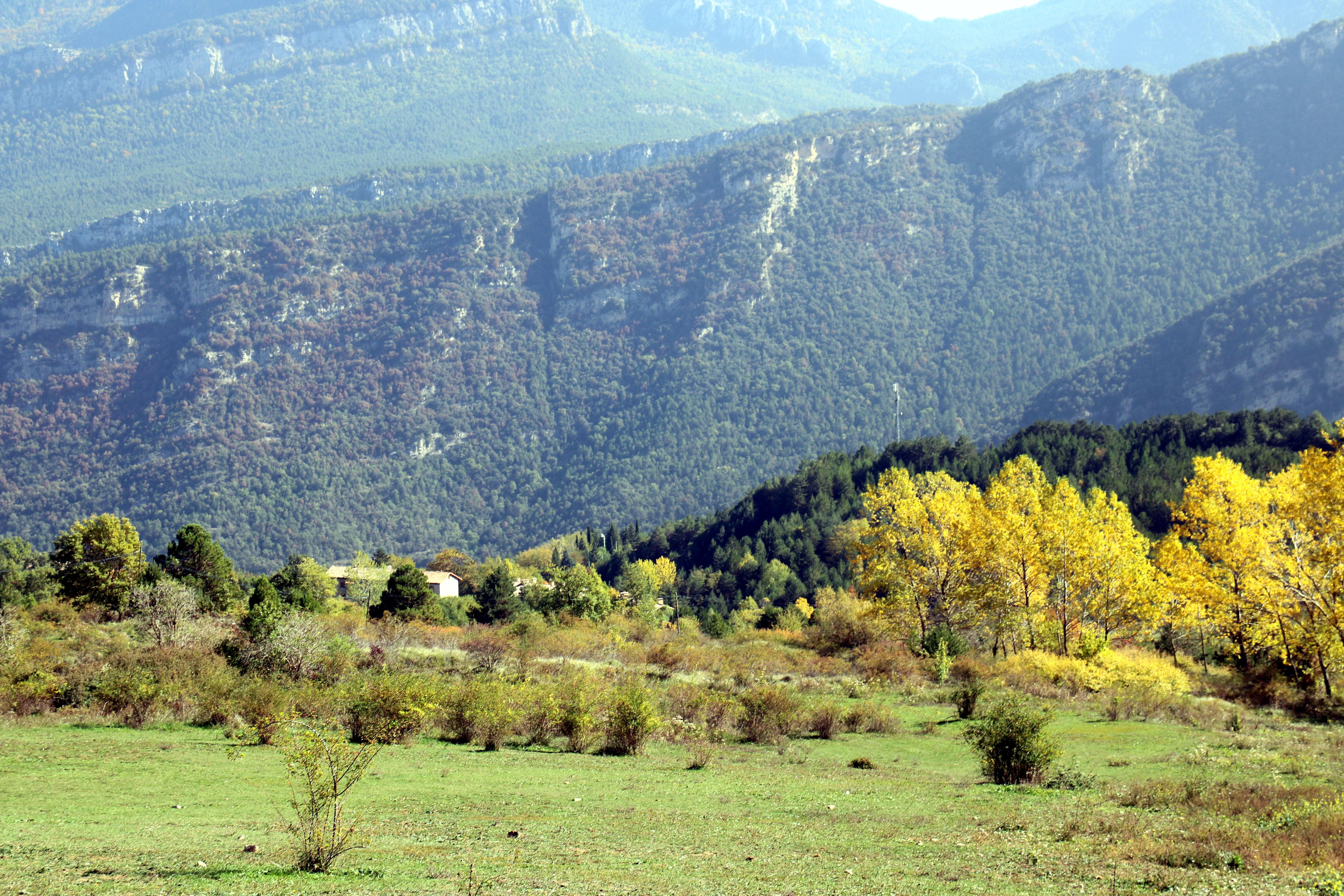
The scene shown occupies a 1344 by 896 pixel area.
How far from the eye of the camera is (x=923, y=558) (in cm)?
4750

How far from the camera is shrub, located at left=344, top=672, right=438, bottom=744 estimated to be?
2578 centimetres

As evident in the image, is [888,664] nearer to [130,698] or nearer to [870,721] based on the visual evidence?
[870,721]

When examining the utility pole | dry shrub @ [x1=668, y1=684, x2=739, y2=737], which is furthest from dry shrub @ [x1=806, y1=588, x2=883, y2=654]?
the utility pole

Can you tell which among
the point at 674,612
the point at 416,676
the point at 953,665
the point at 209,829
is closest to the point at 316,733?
the point at 209,829

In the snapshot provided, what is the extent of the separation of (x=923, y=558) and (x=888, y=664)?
25.0 ft

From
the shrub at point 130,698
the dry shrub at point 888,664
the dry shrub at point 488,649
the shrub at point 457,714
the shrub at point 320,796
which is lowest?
the dry shrub at point 888,664

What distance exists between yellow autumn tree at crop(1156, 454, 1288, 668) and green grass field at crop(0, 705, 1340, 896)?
744 centimetres

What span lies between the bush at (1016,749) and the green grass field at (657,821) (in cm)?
63

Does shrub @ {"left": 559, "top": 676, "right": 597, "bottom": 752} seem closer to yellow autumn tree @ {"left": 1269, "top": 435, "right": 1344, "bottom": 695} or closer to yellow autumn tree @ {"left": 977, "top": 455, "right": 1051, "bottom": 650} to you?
yellow autumn tree @ {"left": 1269, "top": 435, "right": 1344, "bottom": 695}

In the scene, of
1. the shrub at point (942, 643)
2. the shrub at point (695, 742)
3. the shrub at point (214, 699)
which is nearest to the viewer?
the shrub at point (695, 742)

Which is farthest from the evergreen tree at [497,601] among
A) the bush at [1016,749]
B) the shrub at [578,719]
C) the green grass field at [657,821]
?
the bush at [1016,749]

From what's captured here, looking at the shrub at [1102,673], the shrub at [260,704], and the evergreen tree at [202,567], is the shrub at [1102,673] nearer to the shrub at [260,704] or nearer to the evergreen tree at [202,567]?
the shrub at [260,704]

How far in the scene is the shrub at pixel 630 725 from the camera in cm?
2622

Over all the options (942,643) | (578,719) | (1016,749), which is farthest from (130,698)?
(942,643)
